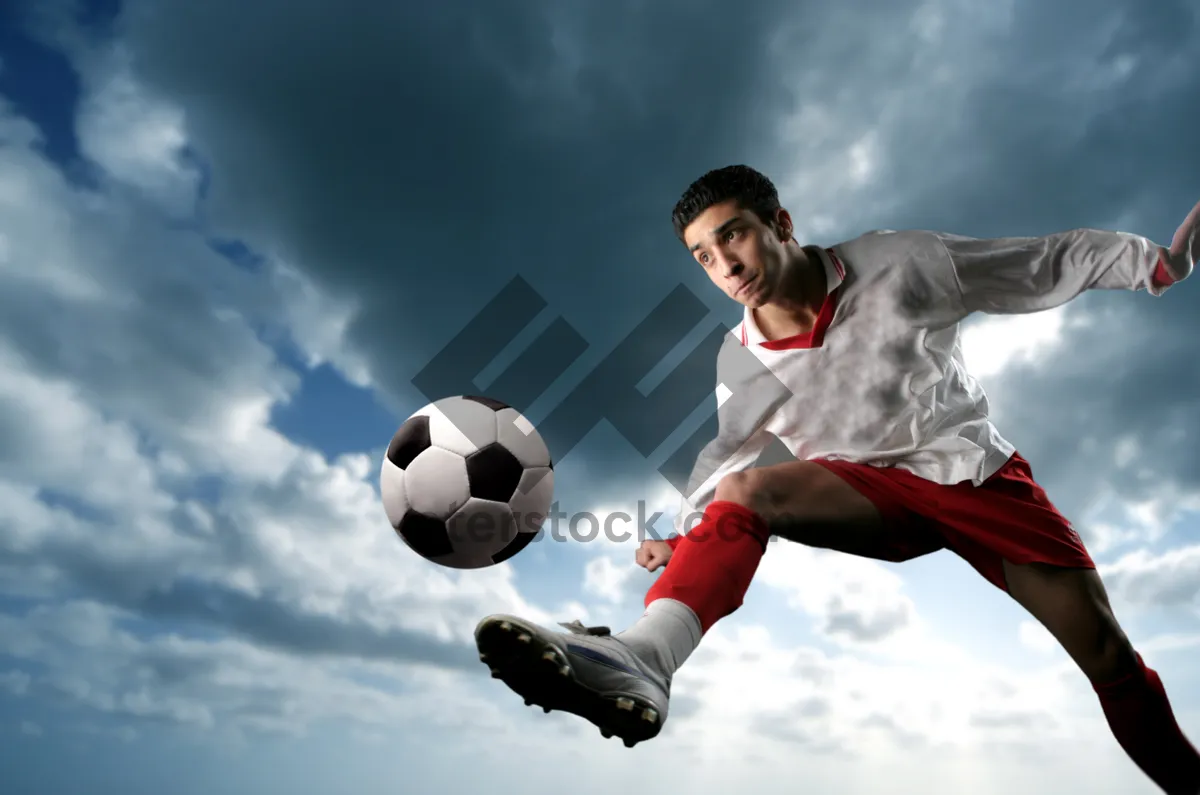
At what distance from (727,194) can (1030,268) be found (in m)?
1.55

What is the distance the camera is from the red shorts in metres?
3.85

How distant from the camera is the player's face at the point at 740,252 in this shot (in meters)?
4.01

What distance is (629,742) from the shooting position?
2752 mm

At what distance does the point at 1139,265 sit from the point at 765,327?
5.67 feet

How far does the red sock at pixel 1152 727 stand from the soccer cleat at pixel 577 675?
246 cm

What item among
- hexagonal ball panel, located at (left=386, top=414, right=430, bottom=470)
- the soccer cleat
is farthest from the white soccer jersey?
→ hexagonal ball panel, located at (left=386, top=414, right=430, bottom=470)

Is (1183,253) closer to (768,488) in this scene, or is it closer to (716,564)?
(768,488)

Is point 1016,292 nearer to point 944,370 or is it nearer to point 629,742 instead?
point 944,370

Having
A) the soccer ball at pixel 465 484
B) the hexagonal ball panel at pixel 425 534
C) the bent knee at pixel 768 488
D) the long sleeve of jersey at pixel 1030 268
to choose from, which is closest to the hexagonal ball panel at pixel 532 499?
the soccer ball at pixel 465 484

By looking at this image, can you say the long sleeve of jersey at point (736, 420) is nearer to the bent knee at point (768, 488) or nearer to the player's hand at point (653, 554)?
the player's hand at point (653, 554)

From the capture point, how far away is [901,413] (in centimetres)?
403

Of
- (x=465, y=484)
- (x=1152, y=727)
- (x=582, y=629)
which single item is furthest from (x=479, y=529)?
(x=1152, y=727)

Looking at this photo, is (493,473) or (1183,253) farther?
(493,473)

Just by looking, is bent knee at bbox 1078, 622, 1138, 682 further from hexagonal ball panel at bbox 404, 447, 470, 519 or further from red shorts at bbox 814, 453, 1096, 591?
hexagonal ball panel at bbox 404, 447, 470, 519
